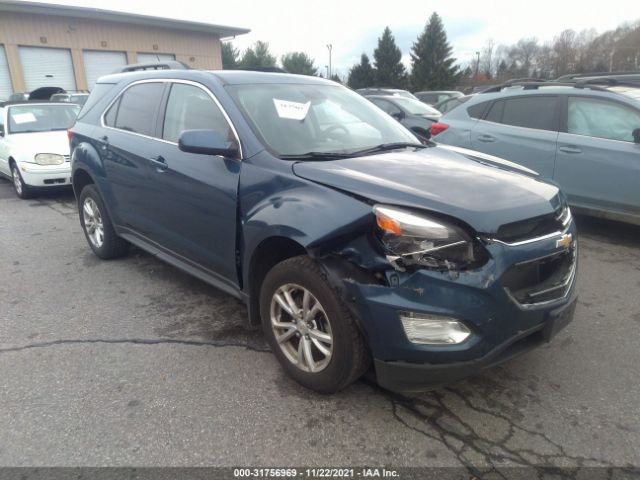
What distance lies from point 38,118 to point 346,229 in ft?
28.0

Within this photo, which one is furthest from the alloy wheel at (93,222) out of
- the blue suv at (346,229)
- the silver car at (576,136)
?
the silver car at (576,136)

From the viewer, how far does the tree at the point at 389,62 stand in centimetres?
4966

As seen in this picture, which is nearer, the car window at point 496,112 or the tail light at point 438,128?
the car window at point 496,112

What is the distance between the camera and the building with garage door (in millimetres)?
22750

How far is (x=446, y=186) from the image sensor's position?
101 inches

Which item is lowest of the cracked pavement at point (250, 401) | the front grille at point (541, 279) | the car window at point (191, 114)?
the cracked pavement at point (250, 401)

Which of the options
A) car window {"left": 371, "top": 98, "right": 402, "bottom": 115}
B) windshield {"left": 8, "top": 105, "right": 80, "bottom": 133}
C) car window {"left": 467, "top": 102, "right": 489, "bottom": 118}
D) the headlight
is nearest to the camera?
car window {"left": 467, "top": 102, "right": 489, "bottom": 118}

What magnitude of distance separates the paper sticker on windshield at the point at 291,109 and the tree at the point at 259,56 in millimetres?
59791

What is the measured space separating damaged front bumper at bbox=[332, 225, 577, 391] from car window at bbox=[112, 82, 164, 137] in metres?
2.54

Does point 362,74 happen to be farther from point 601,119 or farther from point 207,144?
point 207,144

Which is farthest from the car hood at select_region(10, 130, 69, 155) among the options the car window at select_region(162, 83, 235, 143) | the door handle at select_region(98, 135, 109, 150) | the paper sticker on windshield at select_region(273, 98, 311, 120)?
the paper sticker on windshield at select_region(273, 98, 311, 120)

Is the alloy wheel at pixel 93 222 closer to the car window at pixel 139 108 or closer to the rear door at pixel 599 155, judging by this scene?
the car window at pixel 139 108

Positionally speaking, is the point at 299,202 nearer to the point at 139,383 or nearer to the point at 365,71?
the point at 139,383

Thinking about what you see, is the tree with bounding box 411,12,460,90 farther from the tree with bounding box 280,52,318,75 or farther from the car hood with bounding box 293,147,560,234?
the car hood with bounding box 293,147,560,234
